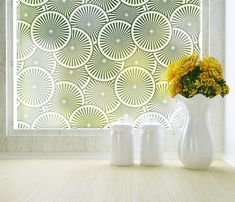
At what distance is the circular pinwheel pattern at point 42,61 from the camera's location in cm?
145

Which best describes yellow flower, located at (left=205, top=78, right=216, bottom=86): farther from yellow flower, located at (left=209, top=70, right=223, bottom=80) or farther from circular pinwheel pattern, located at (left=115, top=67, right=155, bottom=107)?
circular pinwheel pattern, located at (left=115, top=67, right=155, bottom=107)

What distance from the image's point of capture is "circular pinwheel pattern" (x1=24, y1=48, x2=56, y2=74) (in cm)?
145

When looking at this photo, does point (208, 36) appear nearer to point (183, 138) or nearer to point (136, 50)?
point (136, 50)

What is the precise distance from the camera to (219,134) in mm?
1393

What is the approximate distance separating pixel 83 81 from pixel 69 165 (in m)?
0.36

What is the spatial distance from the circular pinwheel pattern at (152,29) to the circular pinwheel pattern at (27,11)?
380 millimetres

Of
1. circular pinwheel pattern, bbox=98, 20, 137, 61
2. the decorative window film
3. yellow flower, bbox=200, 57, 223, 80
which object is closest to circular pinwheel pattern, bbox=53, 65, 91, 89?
the decorative window film

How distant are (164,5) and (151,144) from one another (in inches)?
22.2

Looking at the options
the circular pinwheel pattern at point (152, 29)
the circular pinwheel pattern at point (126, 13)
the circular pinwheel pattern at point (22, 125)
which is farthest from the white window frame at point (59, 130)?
the circular pinwheel pattern at point (126, 13)

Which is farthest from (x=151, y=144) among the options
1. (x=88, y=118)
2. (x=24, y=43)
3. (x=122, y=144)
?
(x=24, y=43)

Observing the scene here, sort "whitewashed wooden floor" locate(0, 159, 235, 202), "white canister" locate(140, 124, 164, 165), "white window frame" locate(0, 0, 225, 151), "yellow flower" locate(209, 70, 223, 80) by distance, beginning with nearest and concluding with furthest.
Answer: "whitewashed wooden floor" locate(0, 159, 235, 202), "yellow flower" locate(209, 70, 223, 80), "white canister" locate(140, 124, 164, 165), "white window frame" locate(0, 0, 225, 151)

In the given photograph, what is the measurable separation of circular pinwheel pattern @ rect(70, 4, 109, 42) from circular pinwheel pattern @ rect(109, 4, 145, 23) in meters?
0.04

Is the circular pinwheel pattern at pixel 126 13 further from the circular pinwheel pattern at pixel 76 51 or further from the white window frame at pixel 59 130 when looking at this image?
the white window frame at pixel 59 130

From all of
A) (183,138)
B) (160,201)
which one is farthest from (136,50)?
(160,201)
